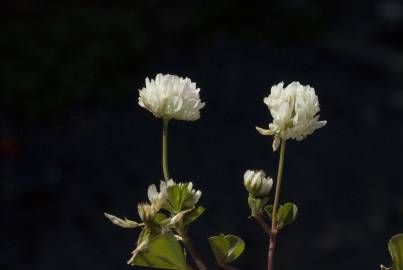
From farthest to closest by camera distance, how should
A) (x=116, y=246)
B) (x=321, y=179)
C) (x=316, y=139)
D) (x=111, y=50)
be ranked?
(x=111, y=50) → (x=316, y=139) → (x=321, y=179) → (x=116, y=246)

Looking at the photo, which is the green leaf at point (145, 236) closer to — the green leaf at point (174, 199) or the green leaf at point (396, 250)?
the green leaf at point (174, 199)

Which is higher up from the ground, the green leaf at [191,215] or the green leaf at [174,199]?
the green leaf at [174,199]

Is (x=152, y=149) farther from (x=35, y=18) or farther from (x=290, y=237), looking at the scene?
(x=35, y=18)

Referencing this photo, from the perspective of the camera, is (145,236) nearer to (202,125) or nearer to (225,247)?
(225,247)

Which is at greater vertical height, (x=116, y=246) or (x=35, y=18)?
(x=35, y=18)

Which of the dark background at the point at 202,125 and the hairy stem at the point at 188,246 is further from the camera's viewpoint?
the dark background at the point at 202,125

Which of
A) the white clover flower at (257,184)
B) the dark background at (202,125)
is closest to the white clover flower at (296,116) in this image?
the white clover flower at (257,184)

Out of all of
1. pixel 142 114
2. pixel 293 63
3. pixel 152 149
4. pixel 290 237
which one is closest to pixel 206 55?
pixel 293 63
